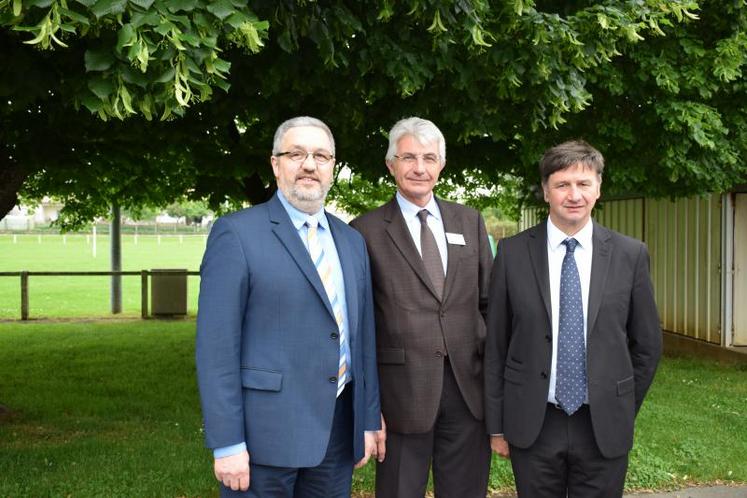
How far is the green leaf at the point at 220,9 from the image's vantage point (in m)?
3.23

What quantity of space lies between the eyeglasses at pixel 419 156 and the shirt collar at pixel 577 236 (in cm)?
59

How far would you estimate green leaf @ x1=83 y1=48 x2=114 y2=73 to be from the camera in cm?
318

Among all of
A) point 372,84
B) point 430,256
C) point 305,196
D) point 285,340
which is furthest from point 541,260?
point 372,84

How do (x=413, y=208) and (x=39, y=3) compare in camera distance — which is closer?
(x=39, y=3)

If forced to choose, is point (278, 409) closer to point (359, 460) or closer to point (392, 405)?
point (359, 460)

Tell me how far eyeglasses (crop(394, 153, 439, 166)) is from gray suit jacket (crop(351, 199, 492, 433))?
0.27 m

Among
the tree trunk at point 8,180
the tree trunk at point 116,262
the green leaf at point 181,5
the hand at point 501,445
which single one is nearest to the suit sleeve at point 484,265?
the hand at point 501,445

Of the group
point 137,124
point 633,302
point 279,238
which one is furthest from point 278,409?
point 137,124

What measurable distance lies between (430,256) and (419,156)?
Answer: 452 millimetres

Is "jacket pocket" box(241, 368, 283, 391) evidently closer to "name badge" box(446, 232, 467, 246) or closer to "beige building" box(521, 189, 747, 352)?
"name badge" box(446, 232, 467, 246)

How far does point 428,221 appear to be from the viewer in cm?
349

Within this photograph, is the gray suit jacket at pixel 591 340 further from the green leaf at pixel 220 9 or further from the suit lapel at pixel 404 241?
the green leaf at pixel 220 9

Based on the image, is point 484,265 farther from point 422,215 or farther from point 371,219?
point 371,219

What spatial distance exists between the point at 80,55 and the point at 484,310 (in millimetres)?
3243
